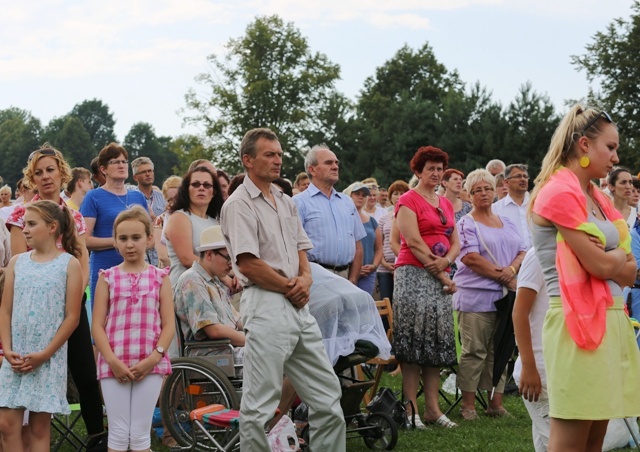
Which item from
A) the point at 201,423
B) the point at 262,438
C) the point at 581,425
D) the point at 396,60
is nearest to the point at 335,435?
the point at 262,438

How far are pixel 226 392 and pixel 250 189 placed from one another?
1.56 metres

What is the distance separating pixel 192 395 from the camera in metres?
6.59

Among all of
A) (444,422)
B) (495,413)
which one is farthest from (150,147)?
(444,422)

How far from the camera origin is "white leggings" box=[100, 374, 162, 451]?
227 inches

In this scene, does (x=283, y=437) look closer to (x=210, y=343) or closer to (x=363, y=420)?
(x=210, y=343)

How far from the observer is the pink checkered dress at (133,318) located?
5855 millimetres

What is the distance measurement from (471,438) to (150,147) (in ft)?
370

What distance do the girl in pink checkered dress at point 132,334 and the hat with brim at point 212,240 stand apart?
83 centimetres

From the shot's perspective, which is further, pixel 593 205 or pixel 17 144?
pixel 17 144

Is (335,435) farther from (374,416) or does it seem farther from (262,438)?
(374,416)

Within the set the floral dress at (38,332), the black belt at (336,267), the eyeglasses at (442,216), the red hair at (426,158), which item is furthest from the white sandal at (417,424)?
the floral dress at (38,332)

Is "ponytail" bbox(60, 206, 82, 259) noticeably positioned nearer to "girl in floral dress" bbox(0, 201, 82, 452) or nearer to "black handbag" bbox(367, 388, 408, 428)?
"girl in floral dress" bbox(0, 201, 82, 452)

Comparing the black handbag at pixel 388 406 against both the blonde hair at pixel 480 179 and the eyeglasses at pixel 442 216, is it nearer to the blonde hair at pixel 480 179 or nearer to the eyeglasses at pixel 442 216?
the eyeglasses at pixel 442 216

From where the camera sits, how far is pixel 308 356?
5.66 m
